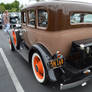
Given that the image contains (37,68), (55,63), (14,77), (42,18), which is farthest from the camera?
(14,77)

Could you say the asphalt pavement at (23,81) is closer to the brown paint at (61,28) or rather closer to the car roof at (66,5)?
the brown paint at (61,28)

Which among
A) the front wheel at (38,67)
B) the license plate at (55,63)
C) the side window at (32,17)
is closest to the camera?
the license plate at (55,63)

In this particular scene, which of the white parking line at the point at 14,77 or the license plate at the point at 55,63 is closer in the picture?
the license plate at the point at 55,63

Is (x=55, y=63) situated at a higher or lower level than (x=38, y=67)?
higher

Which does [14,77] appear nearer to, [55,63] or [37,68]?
[37,68]

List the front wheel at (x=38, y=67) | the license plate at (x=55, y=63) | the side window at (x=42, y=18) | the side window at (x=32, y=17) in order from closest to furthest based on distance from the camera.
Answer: the license plate at (x=55, y=63), the side window at (x=42, y=18), the front wheel at (x=38, y=67), the side window at (x=32, y=17)

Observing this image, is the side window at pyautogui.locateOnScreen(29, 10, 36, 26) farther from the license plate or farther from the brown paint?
the license plate

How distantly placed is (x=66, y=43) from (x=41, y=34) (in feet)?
1.96

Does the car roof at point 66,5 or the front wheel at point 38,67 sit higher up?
the car roof at point 66,5

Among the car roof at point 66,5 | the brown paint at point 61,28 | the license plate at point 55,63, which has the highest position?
the car roof at point 66,5

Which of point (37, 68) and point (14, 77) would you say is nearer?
point (37, 68)

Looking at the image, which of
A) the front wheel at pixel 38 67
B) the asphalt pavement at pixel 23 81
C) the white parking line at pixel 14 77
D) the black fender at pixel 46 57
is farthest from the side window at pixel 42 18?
the white parking line at pixel 14 77

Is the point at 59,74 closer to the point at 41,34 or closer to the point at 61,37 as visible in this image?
the point at 61,37

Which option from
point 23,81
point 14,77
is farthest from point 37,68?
point 14,77
